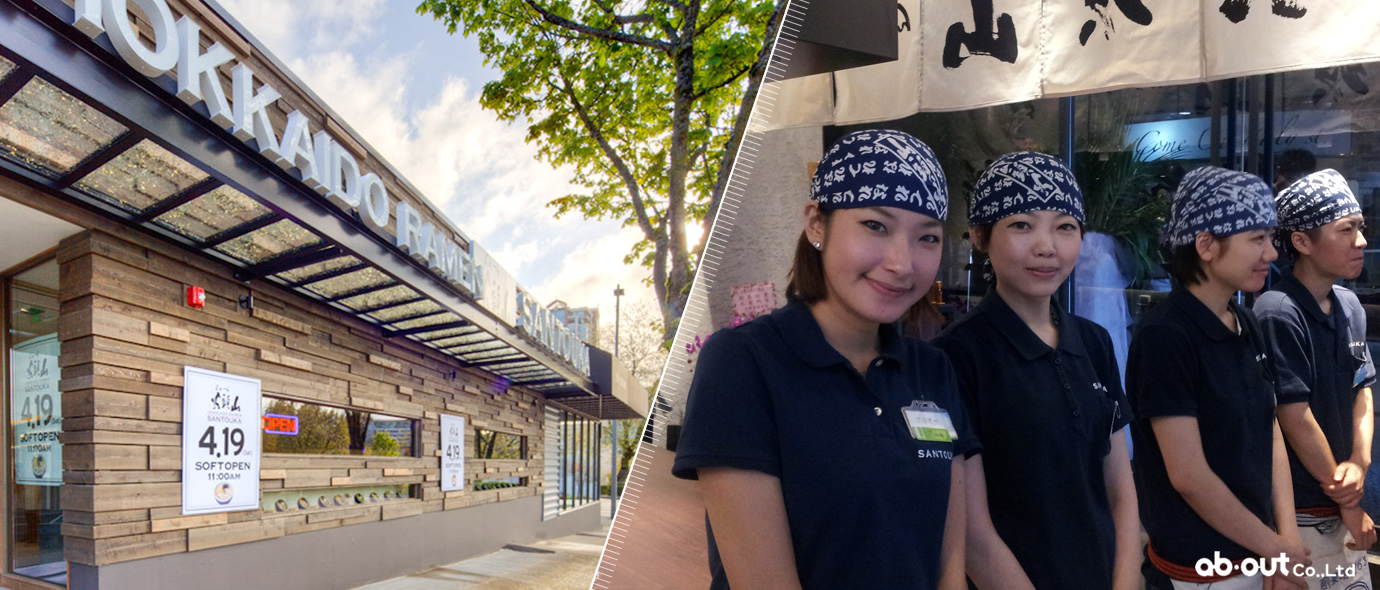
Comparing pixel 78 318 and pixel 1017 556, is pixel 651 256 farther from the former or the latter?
pixel 1017 556

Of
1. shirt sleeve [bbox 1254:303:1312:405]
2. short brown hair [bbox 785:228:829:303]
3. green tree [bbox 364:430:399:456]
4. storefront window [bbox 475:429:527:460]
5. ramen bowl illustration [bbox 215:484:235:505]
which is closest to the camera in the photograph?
short brown hair [bbox 785:228:829:303]

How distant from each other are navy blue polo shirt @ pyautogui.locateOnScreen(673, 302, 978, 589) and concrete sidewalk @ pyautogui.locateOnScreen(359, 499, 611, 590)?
8620mm

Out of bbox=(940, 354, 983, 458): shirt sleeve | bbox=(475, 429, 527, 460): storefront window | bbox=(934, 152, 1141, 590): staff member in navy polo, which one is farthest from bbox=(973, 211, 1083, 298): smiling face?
bbox=(475, 429, 527, 460): storefront window

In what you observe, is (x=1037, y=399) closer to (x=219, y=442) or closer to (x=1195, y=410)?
(x=1195, y=410)

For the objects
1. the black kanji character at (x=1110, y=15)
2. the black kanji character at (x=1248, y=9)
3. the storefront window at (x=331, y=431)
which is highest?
the black kanji character at (x=1110, y=15)

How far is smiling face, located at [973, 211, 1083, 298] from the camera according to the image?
136 centimetres

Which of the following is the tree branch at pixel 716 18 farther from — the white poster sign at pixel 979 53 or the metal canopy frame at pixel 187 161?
the white poster sign at pixel 979 53

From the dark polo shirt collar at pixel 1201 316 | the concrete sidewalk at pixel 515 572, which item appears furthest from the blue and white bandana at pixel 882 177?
the concrete sidewalk at pixel 515 572

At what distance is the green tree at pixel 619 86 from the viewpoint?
282 inches

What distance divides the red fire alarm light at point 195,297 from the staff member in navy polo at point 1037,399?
610 cm

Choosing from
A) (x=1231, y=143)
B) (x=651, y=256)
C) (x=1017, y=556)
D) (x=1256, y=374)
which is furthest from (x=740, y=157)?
(x=651, y=256)

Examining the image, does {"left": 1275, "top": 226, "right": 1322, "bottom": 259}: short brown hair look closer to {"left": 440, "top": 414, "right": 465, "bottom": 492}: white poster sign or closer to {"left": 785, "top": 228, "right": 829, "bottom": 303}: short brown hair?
{"left": 785, "top": 228, "right": 829, "bottom": 303}: short brown hair

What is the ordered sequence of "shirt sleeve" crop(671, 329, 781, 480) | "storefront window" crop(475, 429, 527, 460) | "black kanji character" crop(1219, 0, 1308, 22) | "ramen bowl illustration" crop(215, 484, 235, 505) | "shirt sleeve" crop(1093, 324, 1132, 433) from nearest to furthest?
"shirt sleeve" crop(671, 329, 781, 480) < "shirt sleeve" crop(1093, 324, 1132, 433) < "black kanji character" crop(1219, 0, 1308, 22) < "ramen bowl illustration" crop(215, 484, 235, 505) < "storefront window" crop(475, 429, 527, 460)

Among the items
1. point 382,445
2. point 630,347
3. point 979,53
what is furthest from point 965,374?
point 630,347
